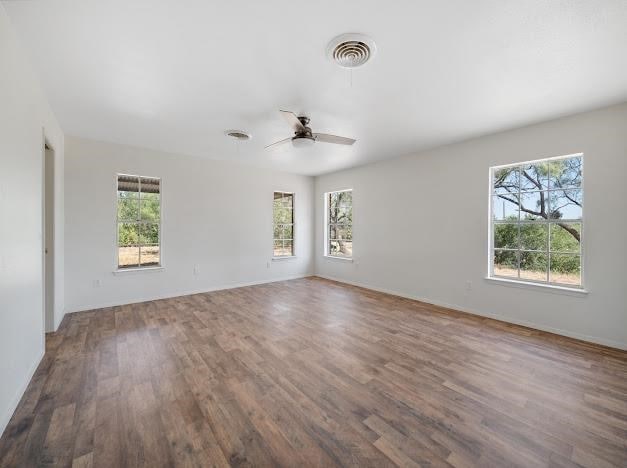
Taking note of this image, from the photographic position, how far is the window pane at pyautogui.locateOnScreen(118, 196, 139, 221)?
4422 mm

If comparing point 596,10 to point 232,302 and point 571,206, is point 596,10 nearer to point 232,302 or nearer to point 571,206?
point 571,206

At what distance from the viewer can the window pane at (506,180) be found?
372 cm

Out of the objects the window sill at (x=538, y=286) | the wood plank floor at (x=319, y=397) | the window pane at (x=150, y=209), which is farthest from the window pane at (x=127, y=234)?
the window sill at (x=538, y=286)

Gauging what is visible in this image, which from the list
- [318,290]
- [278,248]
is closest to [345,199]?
[278,248]

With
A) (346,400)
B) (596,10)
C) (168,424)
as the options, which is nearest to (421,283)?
(346,400)

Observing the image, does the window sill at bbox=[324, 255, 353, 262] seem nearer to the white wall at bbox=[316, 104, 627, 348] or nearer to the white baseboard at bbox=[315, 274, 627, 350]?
the white wall at bbox=[316, 104, 627, 348]

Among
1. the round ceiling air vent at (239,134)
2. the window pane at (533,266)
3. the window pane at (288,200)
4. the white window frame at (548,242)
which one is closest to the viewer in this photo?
the white window frame at (548,242)

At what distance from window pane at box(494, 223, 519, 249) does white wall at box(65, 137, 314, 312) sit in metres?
4.11

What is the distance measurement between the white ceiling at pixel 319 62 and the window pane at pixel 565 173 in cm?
60

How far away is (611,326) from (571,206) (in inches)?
54.6

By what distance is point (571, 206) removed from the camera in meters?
3.26

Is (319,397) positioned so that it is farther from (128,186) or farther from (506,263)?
(128,186)

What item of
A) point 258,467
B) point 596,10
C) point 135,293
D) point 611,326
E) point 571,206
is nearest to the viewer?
point 258,467

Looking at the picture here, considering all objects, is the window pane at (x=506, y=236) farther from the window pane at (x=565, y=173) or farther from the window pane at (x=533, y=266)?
the window pane at (x=565, y=173)
